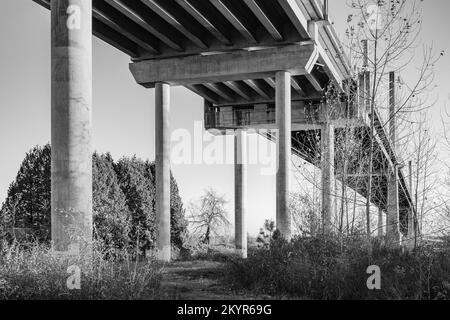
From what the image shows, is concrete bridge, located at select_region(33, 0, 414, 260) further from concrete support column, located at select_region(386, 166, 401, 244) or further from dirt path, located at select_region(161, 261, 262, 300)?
dirt path, located at select_region(161, 261, 262, 300)

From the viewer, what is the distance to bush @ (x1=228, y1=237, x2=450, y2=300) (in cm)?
834

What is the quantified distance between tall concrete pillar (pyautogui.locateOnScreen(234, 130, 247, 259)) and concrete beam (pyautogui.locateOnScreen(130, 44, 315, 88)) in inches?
362

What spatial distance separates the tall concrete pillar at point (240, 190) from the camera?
92.9ft

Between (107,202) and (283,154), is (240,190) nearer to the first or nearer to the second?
(283,154)

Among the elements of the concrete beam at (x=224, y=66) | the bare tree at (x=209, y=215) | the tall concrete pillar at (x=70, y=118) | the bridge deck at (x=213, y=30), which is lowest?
the bare tree at (x=209, y=215)

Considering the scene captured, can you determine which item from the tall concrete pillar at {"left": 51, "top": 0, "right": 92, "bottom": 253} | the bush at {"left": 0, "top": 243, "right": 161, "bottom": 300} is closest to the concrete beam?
the tall concrete pillar at {"left": 51, "top": 0, "right": 92, "bottom": 253}

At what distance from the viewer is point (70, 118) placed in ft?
31.0

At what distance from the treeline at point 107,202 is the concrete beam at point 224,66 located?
4093mm

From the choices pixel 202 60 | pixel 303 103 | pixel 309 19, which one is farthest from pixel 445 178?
pixel 303 103

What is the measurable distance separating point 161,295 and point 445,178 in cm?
1087

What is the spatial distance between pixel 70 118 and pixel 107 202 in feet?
37.2

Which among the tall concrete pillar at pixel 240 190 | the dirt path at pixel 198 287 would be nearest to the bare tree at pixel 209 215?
the tall concrete pillar at pixel 240 190

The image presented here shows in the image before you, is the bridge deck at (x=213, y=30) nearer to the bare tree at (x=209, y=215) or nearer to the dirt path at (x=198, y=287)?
the dirt path at (x=198, y=287)

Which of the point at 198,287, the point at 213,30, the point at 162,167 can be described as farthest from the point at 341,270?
the point at 162,167
